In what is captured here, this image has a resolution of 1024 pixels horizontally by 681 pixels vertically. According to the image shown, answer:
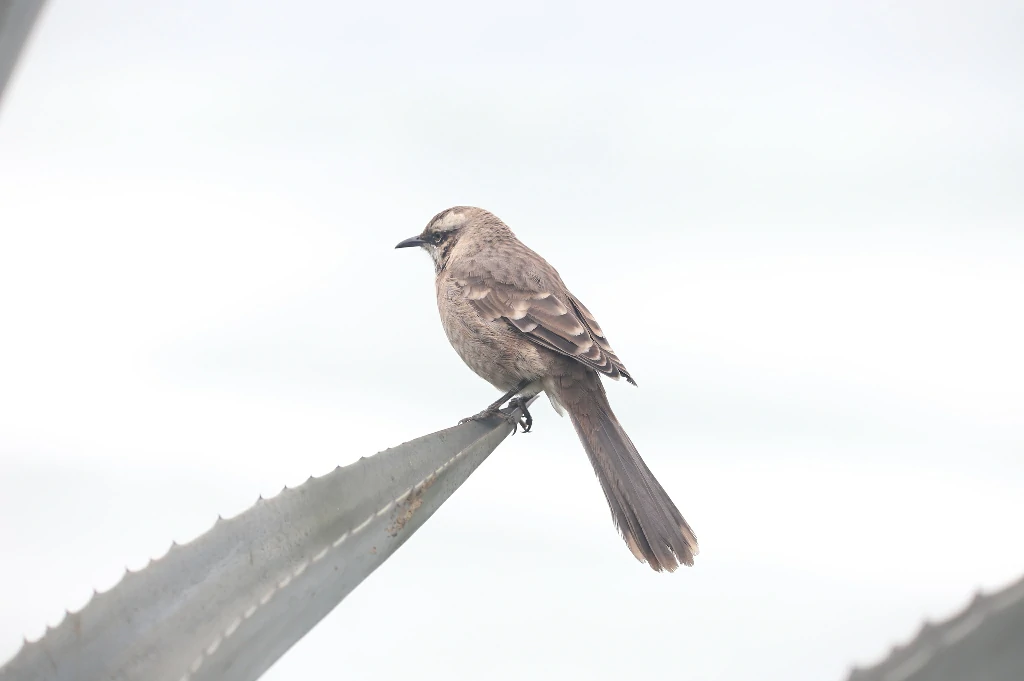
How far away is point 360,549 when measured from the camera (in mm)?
1809

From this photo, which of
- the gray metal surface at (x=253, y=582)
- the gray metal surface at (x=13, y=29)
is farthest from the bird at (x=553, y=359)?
the gray metal surface at (x=13, y=29)

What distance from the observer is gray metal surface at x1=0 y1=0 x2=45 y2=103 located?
1206 millimetres

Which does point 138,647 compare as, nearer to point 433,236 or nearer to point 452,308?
point 452,308

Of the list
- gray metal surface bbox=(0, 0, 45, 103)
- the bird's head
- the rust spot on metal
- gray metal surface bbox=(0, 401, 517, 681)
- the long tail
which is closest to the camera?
gray metal surface bbox=(0, 0, 45, 103)

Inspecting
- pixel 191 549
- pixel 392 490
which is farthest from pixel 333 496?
pixel 191 549

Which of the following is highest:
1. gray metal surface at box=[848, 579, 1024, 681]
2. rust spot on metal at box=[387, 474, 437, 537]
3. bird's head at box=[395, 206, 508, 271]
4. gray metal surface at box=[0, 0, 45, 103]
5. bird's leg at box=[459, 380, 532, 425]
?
bird's head at box=[395, 206, 508, 271]

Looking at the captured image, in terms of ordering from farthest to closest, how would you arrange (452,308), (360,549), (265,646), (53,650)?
(452,308) < (360,549) < (265,646) < (53,650)

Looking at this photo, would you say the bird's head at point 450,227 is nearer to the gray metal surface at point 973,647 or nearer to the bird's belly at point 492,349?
the bird's belly at point 492,349

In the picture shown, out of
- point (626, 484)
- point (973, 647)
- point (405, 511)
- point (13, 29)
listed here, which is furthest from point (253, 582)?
point (626, 484)

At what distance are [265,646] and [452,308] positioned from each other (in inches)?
118

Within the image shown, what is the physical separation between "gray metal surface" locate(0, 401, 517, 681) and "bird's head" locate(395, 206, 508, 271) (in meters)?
3.37

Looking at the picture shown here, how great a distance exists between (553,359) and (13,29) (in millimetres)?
3070

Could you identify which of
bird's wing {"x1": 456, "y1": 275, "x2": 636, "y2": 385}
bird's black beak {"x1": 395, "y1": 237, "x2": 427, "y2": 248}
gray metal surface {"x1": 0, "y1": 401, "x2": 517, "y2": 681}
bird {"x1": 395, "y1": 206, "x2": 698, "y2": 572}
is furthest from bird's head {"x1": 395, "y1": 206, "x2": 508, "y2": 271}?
gray metal surface {"x1": 0, "y1": 401, "x2": 517, "y2": 681}

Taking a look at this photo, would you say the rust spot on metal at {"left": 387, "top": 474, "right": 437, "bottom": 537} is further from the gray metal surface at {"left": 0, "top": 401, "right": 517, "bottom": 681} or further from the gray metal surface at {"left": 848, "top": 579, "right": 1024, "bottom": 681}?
the gray metal surface at {"left": 848, "top": 579, "right": 1024, "bottom": 681}
